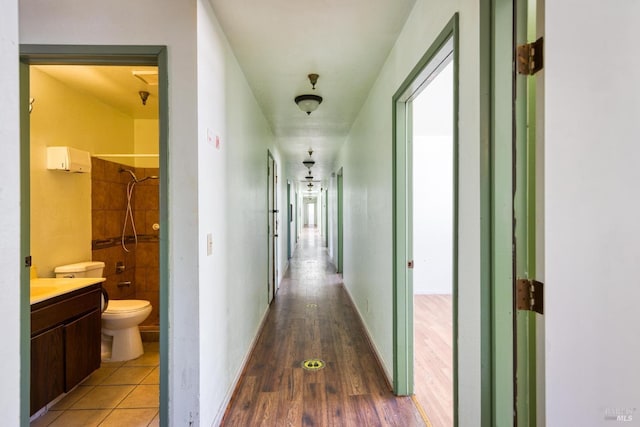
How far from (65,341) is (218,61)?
219 cm

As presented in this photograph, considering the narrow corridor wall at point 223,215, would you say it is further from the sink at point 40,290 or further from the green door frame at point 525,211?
the green door frame at point 525,211

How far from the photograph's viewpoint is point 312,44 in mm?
2178

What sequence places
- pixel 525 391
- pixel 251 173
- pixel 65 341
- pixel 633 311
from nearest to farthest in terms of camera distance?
pixel 633 311
pixel 525 391
pixel 65 341
pixel 251 173

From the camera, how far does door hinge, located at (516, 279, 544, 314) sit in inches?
38.4

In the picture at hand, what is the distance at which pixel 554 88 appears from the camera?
931 mm

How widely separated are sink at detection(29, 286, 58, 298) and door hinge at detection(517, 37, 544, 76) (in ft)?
9.20

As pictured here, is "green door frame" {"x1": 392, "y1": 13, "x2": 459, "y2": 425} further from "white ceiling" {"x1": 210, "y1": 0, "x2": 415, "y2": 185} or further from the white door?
the white door

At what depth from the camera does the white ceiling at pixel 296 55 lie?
5.89 feet

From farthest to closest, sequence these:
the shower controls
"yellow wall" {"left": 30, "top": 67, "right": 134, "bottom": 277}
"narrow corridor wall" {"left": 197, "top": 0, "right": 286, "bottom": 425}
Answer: the shower controls, "yellow wall" {"left": 30, "top": 67, "right": 134, "bottom": 277}, "narrow corridor wall" {"left": 197, "top": 0, "right": 286, "bottom": 425}

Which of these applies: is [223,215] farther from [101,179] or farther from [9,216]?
[101,179]

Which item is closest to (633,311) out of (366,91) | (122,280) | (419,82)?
(419,82)

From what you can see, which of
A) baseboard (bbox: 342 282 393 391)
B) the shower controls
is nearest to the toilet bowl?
the shower controls

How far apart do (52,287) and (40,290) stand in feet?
0.26

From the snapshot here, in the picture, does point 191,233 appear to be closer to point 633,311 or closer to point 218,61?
point 218,61
